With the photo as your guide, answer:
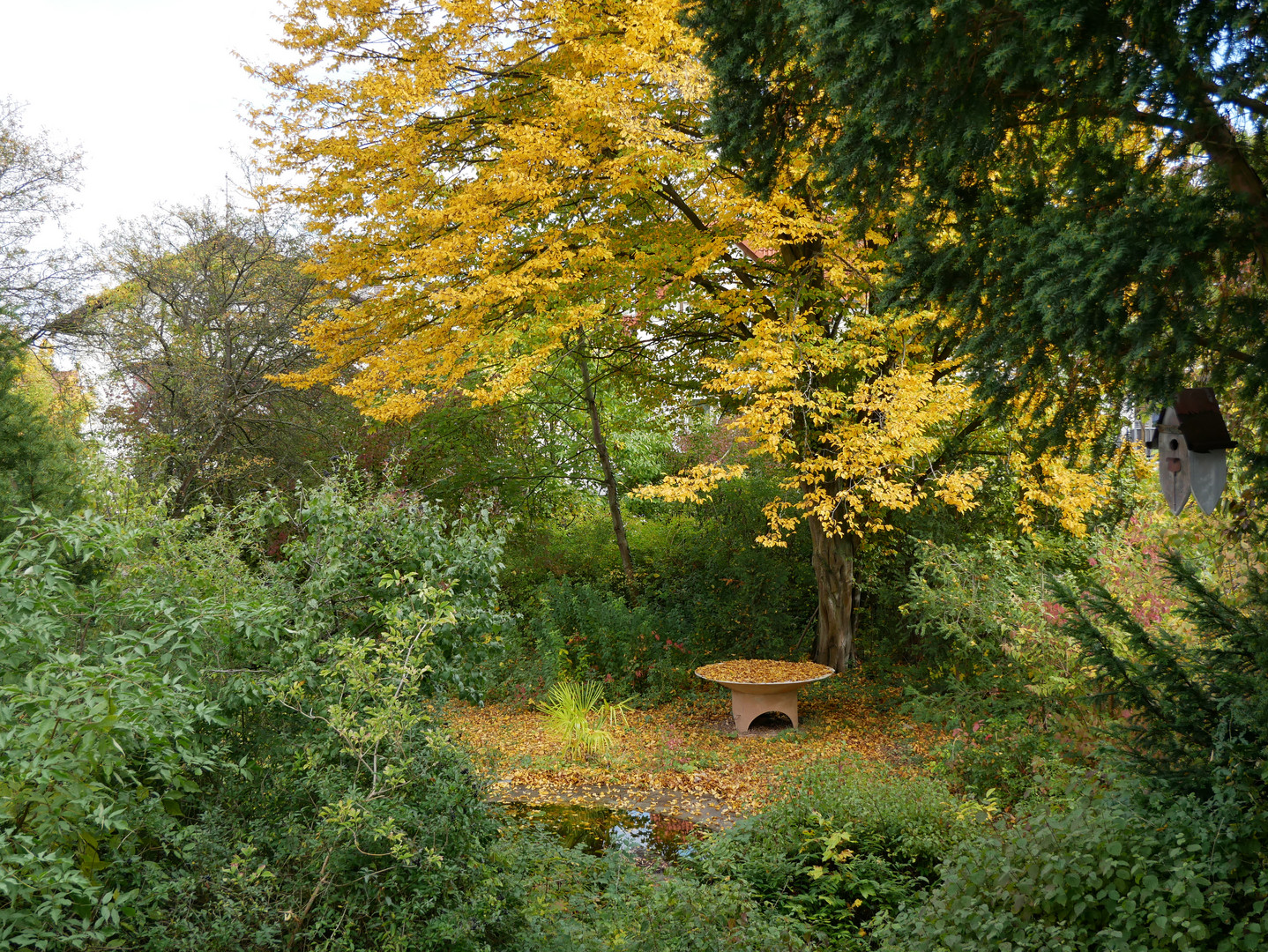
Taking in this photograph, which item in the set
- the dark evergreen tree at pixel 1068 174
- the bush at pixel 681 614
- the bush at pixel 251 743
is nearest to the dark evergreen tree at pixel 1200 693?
the dark evergreen tree at pixel 1068 174

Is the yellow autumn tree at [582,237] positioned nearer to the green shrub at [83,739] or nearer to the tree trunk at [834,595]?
the tree trunk at [834,595]

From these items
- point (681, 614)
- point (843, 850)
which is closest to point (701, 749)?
point (681, 614)

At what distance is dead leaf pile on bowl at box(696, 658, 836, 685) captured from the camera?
7617 mm

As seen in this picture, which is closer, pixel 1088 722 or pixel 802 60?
pixel 802 60

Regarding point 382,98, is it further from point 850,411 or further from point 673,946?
point 673,946

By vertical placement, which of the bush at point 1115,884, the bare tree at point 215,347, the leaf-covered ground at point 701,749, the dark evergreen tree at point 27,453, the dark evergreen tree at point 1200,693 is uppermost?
the bare tree at point 215,347

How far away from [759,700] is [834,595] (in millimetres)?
1515


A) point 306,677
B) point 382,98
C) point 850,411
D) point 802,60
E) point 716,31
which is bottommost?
point 306,677

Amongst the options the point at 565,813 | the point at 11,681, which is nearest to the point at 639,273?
the point at 565,813

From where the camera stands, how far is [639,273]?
7453 mm

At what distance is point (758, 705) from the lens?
25.5ft

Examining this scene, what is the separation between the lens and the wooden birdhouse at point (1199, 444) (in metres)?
3.24

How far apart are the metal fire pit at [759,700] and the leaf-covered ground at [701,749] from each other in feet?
0.45

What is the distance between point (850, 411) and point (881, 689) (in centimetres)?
301
